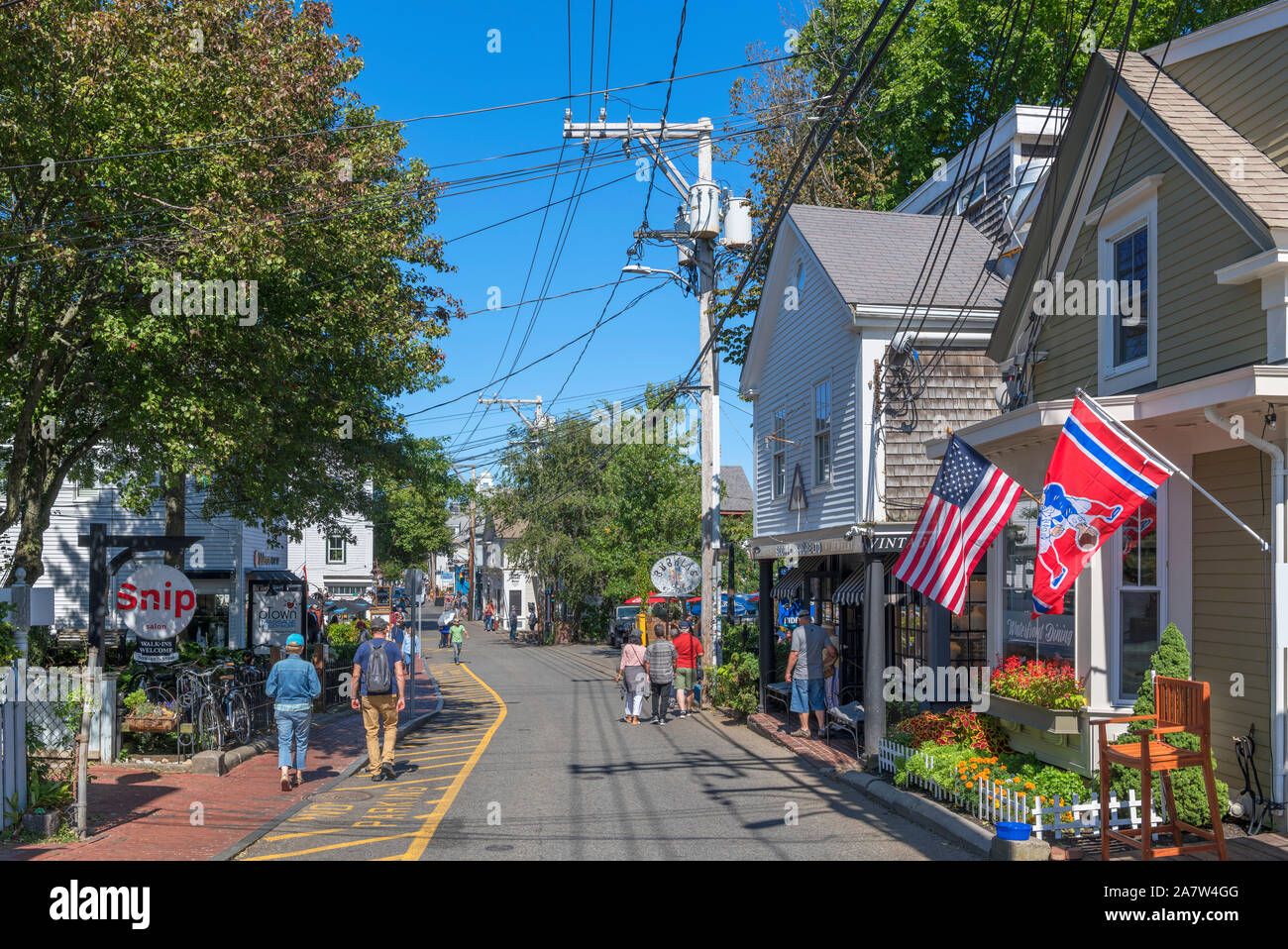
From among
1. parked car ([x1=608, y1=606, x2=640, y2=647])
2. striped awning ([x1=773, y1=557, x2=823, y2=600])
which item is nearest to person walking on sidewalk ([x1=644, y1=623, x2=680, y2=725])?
striped awning ([x1=773, y1=557, x2=823, y2=600])

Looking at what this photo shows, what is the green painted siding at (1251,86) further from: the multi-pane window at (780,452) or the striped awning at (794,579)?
the striped awning at (794,579)

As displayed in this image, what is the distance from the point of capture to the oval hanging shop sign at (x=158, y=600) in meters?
14.5

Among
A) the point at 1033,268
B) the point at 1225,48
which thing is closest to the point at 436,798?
the point at 1033,268

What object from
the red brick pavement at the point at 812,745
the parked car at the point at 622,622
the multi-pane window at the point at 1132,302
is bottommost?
the parked car at the point at 622,622

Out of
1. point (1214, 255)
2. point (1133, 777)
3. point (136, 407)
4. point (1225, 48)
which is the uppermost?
point (1225, 48)

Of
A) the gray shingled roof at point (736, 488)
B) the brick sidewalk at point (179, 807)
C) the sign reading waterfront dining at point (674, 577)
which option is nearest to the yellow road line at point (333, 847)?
the brick sidewalk at point (179, 807)

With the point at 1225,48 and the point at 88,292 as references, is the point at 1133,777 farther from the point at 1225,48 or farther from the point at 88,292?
the point at 88,292

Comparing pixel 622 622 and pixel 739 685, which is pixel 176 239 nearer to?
pixel 739 685

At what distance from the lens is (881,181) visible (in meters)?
35.3

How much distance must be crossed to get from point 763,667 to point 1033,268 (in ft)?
32.5

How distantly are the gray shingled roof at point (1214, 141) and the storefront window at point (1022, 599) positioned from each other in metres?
3.85

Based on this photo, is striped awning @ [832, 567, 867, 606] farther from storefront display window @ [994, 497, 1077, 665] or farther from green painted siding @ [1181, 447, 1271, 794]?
green painted siding @ [1181, 447, 1271, 794]

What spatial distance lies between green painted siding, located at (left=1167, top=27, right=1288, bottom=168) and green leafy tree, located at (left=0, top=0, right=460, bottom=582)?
33.5 ft

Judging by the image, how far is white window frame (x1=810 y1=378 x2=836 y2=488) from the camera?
1812 cm
